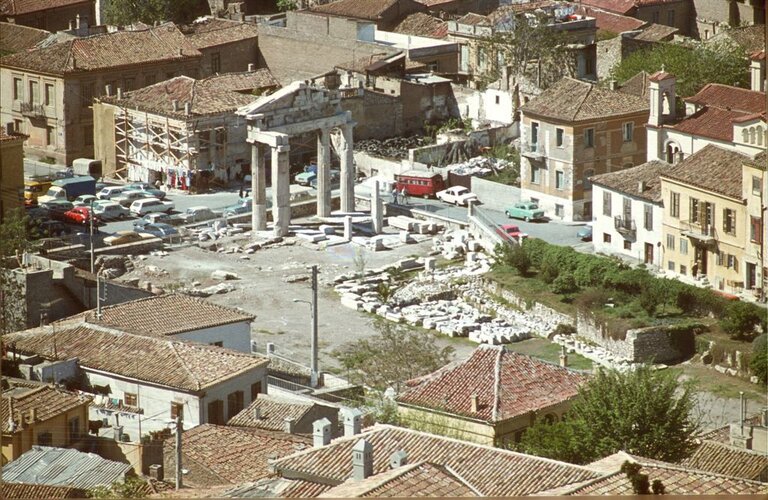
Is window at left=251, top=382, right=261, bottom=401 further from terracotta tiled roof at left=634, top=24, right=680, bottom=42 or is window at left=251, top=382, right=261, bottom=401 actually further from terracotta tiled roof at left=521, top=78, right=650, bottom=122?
terracotta tiled roof at left=634, top=24, right=680, bottom=42

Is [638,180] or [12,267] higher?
[638,180]

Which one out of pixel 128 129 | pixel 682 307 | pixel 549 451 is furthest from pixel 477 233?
pixel 549 451

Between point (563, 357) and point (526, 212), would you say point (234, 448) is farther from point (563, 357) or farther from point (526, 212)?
point (526, 212)

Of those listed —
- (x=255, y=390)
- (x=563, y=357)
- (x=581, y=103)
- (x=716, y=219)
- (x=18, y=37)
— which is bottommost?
(x=563, y=357)

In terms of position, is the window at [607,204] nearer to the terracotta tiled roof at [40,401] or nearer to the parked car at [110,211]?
the parked car at [110,211]

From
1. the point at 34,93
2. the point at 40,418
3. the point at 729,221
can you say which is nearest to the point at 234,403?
the point at 40,418

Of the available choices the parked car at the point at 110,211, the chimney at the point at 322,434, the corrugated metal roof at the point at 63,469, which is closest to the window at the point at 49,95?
the parked car at the point at 110,211
